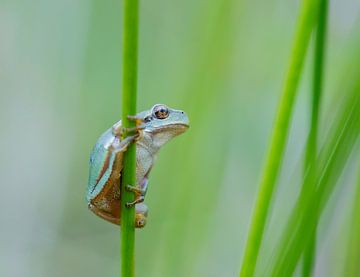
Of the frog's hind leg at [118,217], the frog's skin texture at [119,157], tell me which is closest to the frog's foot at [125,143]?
the frog's skin texture at [119,157]

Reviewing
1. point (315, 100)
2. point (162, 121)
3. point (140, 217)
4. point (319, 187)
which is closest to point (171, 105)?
point (162, 121)

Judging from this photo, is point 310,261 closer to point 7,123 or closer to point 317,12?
point 317,12

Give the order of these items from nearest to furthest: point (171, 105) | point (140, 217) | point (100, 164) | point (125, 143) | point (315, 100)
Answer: point (315, 100) < point (125, 143) < point (100, 164) < point (140, 217) < point (171, 105)

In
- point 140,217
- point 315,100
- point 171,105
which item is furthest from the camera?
point 171,105

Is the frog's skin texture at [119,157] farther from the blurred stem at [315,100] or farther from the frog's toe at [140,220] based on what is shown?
the blurred stem at [315,100]

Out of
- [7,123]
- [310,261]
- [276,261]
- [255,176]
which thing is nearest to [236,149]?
[255,176]

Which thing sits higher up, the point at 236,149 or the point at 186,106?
the point at 186,106

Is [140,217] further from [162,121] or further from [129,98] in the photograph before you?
[129,98]
